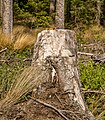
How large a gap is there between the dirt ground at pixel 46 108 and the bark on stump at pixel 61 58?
0.37ft

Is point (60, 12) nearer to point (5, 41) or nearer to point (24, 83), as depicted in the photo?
point (5, 41)

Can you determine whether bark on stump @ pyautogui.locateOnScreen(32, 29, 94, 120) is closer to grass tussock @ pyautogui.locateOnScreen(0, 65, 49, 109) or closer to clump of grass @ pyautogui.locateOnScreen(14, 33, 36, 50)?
grass tussock @ pyautogui.locateOnScreen(0, 65, 49, 109)

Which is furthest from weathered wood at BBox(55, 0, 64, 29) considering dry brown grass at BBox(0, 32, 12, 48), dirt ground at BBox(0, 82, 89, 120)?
dirt ground at BBox(0, 82, 89, 120)

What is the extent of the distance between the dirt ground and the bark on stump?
114 mm

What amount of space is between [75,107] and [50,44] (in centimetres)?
86

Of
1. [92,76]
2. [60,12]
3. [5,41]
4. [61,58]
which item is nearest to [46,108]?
[61,58]

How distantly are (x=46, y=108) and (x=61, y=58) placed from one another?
27.8 inches

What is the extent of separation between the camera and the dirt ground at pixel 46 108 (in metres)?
3.62

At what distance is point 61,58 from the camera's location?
4.11m

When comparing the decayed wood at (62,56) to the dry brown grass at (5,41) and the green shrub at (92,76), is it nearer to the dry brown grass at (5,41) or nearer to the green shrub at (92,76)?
the green shrub at (92,76)

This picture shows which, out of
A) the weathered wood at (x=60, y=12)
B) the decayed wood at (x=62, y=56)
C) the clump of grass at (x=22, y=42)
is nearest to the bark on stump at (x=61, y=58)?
the decayed wood at (x=62, y=56)

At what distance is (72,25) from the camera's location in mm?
15062

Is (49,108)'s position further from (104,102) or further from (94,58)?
(94,58)

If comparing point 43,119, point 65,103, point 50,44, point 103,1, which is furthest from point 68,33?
point 103,1
